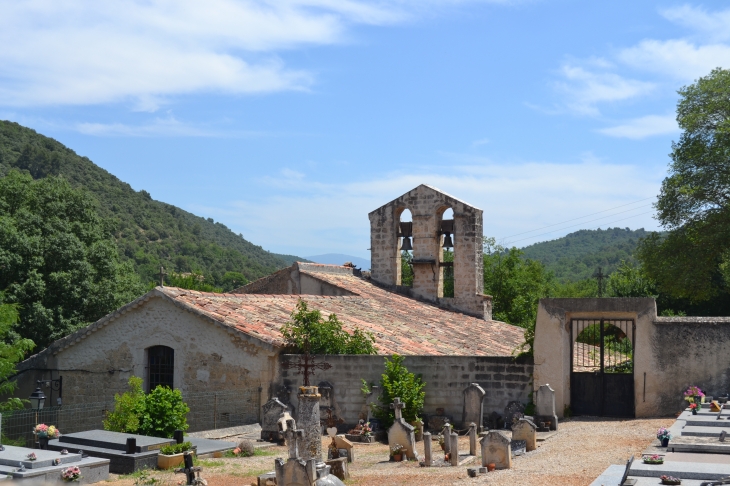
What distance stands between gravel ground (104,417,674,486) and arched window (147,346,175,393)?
5295mm

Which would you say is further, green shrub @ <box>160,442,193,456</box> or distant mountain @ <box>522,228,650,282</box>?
distant mountain @ <box>522,228,650,282</box>

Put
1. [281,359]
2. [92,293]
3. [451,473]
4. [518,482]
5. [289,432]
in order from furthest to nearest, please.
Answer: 1. [92,293]
2. [281,359]
3. [451,473]
4. [289,432]
5. [518,482]

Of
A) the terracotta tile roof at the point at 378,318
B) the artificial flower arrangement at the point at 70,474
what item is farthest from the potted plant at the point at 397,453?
the artificial flower arrangement at the point at 70,474

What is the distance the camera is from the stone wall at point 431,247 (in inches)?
1200

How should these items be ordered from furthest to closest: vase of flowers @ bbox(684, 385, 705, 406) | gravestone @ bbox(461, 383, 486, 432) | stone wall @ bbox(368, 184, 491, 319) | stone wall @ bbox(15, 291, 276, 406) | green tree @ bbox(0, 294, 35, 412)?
stone wall @ bbox(368, 184, 491, 319) → green tree @ bbox(0, 294, 35, 412) → stone wall @ bbox(15, 291, 276, 406) → gravestone @ bbox(461, 383, 486, 432) → vase of flowers @ bbox(684, 385, 705, 406)

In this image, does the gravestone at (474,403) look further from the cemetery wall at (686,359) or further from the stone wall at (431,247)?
the stone wall at (431,247)

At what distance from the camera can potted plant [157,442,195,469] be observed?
14.5m

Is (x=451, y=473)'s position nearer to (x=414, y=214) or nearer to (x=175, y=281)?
(x=414, y=214)

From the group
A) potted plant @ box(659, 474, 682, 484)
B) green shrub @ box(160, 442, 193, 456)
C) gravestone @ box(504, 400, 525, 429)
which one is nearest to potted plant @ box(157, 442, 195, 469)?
green shrub @ box(160, 442, 193, 456)

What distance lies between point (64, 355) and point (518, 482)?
14665 millimetres

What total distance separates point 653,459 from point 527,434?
5.24m

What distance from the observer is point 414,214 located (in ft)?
101

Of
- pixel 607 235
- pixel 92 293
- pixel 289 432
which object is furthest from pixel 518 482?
pixel 607 235

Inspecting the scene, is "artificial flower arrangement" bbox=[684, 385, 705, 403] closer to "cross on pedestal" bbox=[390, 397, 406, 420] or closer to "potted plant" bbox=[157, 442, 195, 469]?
"cross on pedestal" bbox=[390, 397, 406, 420]
